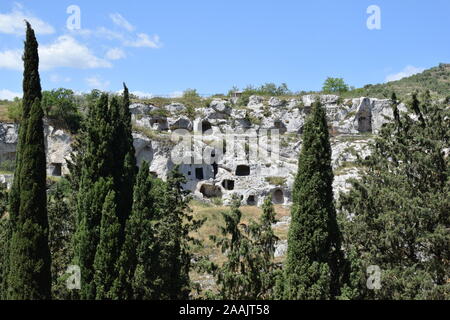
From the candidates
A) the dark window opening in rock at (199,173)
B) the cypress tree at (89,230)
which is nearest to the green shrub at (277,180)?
the dark window opening in rock at (199,173)

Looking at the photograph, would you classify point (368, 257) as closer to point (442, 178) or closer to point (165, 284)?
point (442, 178)

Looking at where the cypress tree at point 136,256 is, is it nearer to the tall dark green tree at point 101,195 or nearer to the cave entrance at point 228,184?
the tall dark green tree at point 101,195

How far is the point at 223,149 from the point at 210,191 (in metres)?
4.72

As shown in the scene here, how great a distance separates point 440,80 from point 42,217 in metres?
97.2

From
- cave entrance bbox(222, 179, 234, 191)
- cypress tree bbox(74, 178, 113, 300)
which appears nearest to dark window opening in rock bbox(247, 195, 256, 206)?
cave entrance bbox(222, 179, 234, 191)

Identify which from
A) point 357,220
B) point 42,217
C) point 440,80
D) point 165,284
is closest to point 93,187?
point 42,217

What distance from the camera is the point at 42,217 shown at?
13.6 m

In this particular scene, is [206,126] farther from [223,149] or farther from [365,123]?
[365,123]

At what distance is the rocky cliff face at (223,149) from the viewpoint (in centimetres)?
4275

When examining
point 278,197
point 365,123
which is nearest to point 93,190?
point 278,197

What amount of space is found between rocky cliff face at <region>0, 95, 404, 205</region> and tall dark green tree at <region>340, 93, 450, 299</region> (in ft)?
70.6

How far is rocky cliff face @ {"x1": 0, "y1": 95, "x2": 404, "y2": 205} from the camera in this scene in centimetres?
4275

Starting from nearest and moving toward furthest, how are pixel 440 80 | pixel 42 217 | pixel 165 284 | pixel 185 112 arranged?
pixel 42 217
pixel 165 284
pixel 185 112
pixel 440 80

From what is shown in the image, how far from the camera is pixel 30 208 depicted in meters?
13.4
